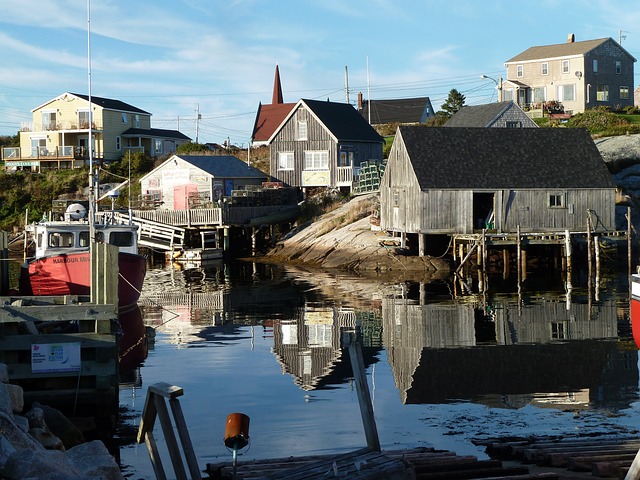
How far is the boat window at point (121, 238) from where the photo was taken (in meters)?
32.0

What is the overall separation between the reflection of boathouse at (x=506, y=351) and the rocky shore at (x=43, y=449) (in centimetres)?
703

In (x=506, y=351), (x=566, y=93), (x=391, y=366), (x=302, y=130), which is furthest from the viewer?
(x=566, y=93)

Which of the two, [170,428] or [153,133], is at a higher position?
[153,133]

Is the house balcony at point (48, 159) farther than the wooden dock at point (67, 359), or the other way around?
the house balcony at point (48, 159)

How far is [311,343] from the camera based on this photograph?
82.7ft

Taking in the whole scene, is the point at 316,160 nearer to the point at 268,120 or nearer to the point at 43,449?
the point at 268,120

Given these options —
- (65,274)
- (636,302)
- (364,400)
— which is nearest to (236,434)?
(364,400)

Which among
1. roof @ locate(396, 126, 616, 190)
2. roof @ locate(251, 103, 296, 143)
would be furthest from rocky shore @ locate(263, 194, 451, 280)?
roof @ locate(251, 103, 296, 143)

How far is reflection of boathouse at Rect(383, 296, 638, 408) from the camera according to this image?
61.4 ft

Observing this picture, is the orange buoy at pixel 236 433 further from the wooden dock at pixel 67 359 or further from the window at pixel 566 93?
the window at pixel 566 93

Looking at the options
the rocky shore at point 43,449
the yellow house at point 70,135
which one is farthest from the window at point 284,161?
the rocky shore at point 43,449

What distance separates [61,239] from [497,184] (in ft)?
74.9

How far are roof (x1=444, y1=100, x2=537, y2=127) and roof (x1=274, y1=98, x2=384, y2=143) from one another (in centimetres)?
654

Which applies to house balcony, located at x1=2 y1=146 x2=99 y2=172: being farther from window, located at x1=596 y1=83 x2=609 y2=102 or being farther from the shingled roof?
window, located at x1=596 y1=83 x2=609 y2=102
